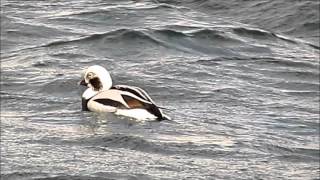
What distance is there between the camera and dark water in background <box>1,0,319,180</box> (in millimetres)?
10570

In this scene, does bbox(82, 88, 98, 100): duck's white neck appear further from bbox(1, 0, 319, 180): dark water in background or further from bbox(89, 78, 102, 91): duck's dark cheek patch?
bbox(1, 0, 319, 180): dark water in background

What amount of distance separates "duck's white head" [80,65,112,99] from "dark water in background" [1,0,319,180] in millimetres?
315

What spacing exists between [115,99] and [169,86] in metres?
1.95

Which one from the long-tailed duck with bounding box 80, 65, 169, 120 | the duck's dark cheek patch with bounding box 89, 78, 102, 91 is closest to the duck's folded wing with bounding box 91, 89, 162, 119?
the long-tailed duck with bounding box 80, 65, 169, 120

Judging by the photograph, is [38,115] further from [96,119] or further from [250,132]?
[250,132]

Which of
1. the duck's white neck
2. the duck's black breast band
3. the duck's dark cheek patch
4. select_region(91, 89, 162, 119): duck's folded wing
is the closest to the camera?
select_region(91, 89, 162, 119): duck's folded wing

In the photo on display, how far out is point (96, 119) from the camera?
13445 mm

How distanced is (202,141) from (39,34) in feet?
29.5

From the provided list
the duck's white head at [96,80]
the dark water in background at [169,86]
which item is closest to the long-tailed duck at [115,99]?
the duck's white head at [96,80]

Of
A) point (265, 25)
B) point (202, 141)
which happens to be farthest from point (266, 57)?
point (202, 141)

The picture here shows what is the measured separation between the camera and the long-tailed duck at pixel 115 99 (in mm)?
13188

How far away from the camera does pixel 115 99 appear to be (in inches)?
542

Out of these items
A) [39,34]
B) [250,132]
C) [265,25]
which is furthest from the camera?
[265,25]

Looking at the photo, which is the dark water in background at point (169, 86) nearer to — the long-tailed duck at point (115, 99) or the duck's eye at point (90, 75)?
the long-tailed duck at point (115, 99)
